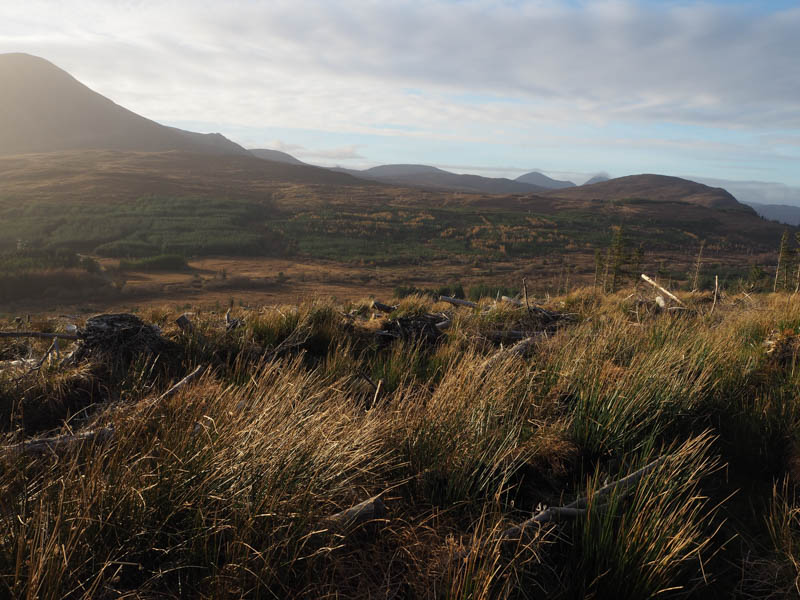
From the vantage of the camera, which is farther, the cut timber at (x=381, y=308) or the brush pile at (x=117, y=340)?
the cut timber at (x=381, y=308)

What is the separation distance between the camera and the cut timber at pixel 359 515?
83.6 inches

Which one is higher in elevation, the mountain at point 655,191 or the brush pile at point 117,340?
the mountain at point 655,191

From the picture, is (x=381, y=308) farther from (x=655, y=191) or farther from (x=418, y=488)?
(x=655, y=191)

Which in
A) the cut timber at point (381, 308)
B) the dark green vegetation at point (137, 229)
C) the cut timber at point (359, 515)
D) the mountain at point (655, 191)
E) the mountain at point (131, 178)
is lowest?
the dark green vegetation at point (137, 229)

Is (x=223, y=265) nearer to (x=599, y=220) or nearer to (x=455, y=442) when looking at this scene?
(x=455, y=442)

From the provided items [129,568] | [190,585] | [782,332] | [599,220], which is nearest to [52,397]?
[129,568]

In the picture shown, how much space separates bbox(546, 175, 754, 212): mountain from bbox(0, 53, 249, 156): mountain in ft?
356

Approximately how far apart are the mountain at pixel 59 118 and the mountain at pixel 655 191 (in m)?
109

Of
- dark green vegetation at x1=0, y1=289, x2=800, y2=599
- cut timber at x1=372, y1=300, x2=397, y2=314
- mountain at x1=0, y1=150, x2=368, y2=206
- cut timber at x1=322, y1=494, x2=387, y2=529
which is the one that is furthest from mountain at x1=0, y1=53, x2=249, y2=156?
cut timber at x1=322, y1=494, x2=387, y2=529

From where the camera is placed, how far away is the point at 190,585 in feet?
5.92

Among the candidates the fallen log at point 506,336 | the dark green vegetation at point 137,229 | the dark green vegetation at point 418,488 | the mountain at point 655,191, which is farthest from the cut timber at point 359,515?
the mountain at point 655,191

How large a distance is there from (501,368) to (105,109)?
16959cm

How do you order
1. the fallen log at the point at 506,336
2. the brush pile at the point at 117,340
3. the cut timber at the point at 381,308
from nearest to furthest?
Answer: the brush pile at the point at 117,340 → the fallen log at the point at 506,336 → the cut timber at the point at 381,308

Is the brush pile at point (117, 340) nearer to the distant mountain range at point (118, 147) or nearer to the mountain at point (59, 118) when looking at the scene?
the distant mountain range at point (118, 147)
